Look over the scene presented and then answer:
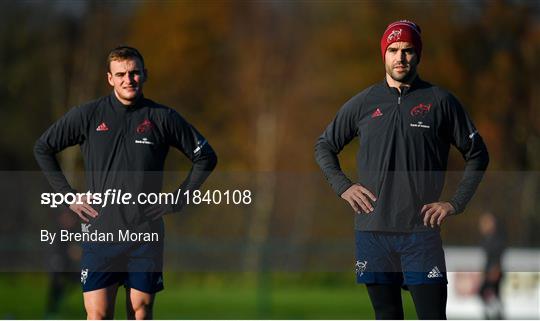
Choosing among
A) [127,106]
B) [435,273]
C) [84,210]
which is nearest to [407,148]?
[435,273]

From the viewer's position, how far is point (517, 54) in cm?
4025

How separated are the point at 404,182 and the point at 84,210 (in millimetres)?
2407

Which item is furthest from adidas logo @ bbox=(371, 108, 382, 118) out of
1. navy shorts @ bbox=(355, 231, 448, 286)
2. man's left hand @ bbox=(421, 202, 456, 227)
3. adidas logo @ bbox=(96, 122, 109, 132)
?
adidas logo @ bbox=(96, 122, 109, 132)

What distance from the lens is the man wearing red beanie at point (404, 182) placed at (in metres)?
8.62

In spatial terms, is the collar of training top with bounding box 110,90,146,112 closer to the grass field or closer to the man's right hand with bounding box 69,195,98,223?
the man's right hand with bounding box 69,195,98,223

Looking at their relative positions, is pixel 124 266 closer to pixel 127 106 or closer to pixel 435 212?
pixel 127 106

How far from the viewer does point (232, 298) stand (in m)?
29.5

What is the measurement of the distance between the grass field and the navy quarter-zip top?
14.1 metres

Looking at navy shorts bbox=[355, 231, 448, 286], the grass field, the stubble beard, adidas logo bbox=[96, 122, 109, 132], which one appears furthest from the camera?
the grass field

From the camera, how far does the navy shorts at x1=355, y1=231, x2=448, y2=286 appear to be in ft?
28.2

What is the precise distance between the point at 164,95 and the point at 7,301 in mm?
16059

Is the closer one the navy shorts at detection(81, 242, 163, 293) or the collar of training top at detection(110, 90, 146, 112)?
the navy shorts at detection(81, 242, 163, 293)

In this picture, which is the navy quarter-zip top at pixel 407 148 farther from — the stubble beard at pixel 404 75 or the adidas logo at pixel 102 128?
the adidas logo at pixel 102 128

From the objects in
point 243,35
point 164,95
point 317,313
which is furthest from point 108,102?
point 243,35
